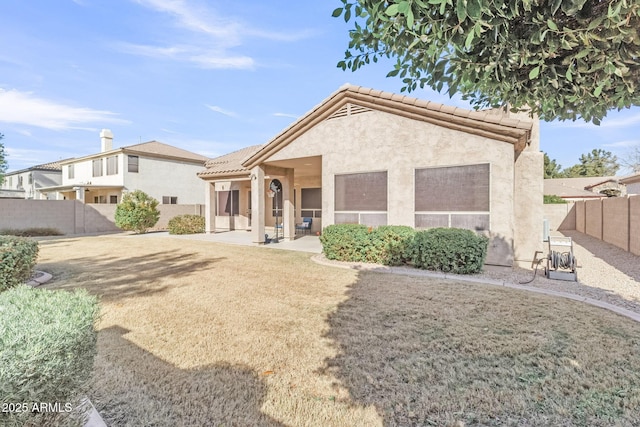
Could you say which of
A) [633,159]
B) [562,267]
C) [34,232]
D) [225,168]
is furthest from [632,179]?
[34,232]

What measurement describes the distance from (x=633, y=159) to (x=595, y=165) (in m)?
18.6

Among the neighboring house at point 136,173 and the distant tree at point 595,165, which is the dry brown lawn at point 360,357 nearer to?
the neighboring house at point 136,173

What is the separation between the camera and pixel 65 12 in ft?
35.8

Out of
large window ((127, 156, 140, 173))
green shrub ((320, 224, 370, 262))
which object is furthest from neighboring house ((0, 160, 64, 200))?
green shrub ((320, 224, 370, 262))

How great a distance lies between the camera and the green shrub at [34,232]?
1941 centimetres

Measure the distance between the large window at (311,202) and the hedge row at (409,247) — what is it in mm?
8595

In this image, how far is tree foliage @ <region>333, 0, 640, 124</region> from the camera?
240 centimetres

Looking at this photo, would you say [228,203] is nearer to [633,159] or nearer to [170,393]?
[170,393]

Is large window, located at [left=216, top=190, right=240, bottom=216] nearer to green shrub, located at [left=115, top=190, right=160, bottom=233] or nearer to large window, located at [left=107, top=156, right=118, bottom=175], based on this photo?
green shrub, located at [left=115, top=190, right=160, bottom=233]

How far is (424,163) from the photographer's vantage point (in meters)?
10.2

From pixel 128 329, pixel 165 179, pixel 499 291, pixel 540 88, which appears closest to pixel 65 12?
pixel 128 329

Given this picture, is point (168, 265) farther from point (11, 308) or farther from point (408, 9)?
point (408, 9)

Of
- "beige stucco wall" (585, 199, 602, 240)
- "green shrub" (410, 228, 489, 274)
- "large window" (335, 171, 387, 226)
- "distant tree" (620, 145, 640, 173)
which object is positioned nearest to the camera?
"green shrub" (410, 228, 489, 274)

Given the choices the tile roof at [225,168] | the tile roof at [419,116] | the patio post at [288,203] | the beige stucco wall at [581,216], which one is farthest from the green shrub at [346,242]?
the beige stucco wall at [581,216]
